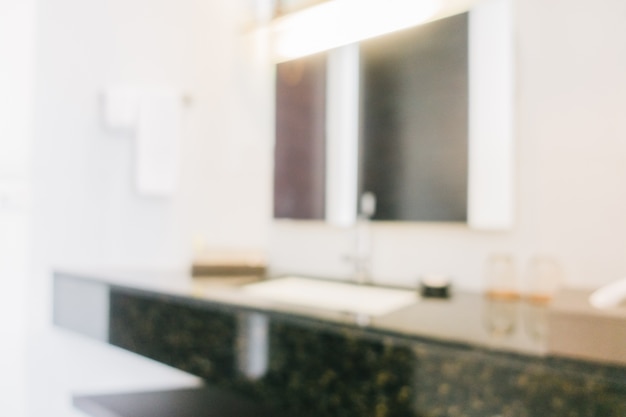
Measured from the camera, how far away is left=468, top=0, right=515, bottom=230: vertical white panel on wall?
4.47 feet

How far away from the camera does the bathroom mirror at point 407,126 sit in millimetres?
1396

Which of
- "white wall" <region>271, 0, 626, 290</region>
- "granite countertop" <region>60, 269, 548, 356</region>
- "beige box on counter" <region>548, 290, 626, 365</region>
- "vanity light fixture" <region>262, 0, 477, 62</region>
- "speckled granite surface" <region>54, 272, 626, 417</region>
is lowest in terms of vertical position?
"speckled granite surface" <region>54, 272, 626, 417</region>

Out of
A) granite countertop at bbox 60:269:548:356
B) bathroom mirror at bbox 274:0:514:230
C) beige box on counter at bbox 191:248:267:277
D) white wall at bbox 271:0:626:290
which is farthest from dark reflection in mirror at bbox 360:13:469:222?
beige box on counter at bbox 191:248:267:277

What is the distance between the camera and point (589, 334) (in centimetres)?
75

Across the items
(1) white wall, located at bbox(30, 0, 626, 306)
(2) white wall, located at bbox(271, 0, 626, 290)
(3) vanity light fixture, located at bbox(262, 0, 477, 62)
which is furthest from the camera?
(3) vanity light fixture, located at bbox(262, 0, 477, 62)

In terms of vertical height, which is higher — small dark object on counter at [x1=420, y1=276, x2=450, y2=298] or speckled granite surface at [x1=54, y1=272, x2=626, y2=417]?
small dark object on counter at [x1=420, y1=276, x2=450, y2=298]

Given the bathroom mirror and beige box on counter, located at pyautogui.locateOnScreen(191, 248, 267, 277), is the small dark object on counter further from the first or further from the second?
beige box on counter, located at pyautogui.locateOnScreen(191, 248, 267, 277)

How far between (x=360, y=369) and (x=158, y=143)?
119 centimetres

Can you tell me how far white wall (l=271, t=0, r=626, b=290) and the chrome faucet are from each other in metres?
0.30

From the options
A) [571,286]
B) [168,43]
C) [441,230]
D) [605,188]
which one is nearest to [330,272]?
[441,230]

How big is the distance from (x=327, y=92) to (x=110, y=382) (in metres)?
1.27

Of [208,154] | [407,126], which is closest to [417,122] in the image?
[407,126]

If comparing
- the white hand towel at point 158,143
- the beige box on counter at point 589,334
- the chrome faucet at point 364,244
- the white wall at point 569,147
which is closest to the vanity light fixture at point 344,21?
the white wall at point 569,147

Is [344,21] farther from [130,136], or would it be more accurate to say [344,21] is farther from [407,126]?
[130,136]
